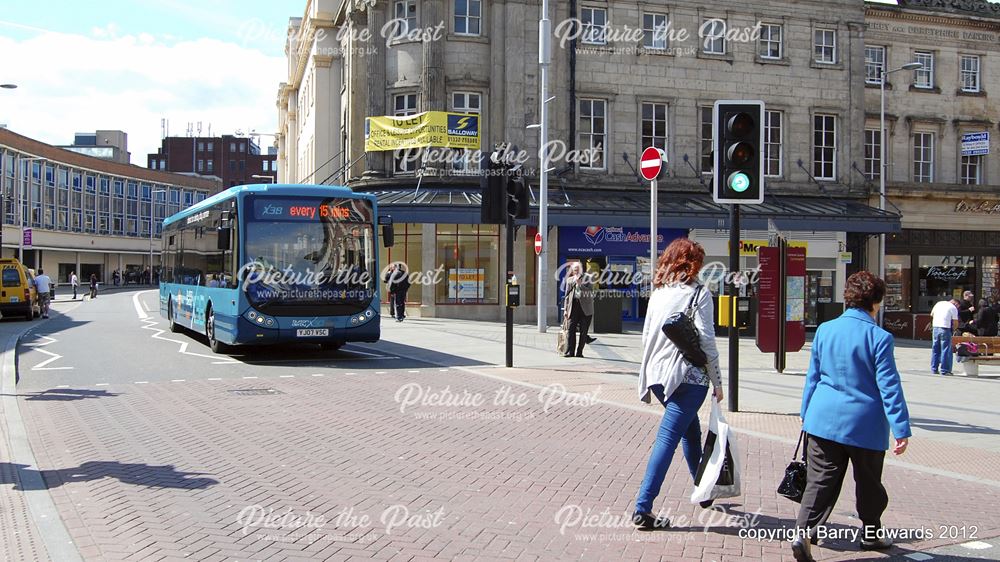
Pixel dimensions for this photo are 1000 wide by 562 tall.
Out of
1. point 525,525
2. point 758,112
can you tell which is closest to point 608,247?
point 758,112

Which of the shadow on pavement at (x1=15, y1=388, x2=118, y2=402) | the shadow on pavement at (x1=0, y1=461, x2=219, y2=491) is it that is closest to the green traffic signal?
the shadow on pavement at (x1=0, y1=461, x2=219, y2=491)

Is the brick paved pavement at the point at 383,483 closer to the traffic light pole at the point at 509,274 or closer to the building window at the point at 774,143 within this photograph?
the traffic light pole at the point at 509,274

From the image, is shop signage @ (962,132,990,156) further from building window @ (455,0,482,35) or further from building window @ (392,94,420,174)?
building window @ (392,94,420,174)

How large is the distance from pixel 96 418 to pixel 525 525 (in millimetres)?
6136

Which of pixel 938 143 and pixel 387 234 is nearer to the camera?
pixel 387 234

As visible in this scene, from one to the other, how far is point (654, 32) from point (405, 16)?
8873 millimetres

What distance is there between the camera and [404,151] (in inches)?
1174

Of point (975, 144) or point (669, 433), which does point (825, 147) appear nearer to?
point (975, 144)

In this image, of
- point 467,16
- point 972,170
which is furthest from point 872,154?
point 467,16

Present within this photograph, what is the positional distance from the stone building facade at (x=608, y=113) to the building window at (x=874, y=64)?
1.05 meters

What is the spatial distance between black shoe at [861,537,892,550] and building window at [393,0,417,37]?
2686cm

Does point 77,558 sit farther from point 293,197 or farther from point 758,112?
point 293,197

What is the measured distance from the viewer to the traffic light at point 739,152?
941 centimetres

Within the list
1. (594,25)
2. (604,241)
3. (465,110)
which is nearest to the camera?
(465,110)
